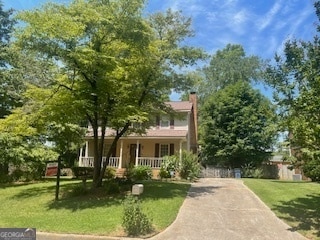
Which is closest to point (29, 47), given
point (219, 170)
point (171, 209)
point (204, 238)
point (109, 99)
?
point (109, 99)

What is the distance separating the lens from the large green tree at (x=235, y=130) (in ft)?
99.5

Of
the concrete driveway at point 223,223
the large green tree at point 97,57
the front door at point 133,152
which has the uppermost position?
the large green tree at point 97,57

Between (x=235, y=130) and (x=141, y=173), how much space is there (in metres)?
13.0

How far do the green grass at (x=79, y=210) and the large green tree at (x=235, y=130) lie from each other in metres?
17.3

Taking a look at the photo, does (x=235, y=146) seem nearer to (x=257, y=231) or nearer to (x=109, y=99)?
(x=109, y=99)

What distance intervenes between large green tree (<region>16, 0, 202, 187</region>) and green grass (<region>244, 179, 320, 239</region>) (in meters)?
6.32

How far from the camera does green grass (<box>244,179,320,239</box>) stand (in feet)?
30.4

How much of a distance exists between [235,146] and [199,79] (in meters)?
14.9

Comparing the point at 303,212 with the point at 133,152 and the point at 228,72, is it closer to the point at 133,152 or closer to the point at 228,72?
the point at 133,152

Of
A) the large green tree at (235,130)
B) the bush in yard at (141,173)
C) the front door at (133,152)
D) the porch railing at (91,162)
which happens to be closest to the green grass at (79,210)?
the bush in yard at (141,173)

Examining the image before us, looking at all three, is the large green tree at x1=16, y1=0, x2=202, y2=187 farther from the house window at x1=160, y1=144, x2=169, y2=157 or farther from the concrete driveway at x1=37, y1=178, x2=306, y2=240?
the house window at x1=160, y1=144, x2=169, y2=157

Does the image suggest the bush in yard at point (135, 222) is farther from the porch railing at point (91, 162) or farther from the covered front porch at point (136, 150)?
the porch railing at point (91, 162)

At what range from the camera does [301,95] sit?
961cm

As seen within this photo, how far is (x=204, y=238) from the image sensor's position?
26.9 ft
